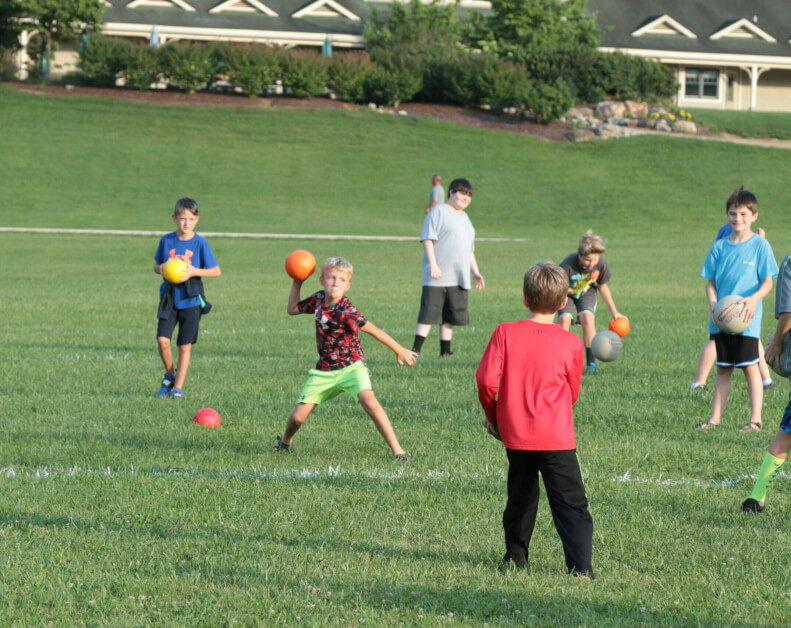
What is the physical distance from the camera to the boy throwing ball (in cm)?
690

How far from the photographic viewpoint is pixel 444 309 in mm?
12266

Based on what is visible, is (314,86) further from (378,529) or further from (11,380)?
(378,529)

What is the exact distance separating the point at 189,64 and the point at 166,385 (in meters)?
45.5

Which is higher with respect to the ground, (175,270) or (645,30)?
(645,30)

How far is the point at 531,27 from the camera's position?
58625 mm

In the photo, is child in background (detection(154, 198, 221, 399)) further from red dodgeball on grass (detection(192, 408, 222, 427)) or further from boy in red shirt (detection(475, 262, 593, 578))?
boy in red shirt (detection(475, 262, 593, 578))

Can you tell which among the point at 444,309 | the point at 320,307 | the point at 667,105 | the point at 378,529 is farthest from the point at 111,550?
A: the point at 667,105

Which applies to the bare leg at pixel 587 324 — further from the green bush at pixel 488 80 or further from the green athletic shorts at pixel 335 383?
the green bush at pixel 488 80

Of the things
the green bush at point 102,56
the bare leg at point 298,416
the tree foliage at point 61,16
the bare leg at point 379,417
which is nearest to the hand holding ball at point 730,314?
the bare leg at point 379,417

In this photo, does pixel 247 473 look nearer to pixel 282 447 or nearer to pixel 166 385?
pixel 282 447

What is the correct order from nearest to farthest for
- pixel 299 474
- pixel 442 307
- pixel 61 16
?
pixel 299 474 → pixel 442 307 → pixel 61 16

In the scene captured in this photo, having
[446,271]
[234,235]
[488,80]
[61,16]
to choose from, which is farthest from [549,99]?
[446,271]

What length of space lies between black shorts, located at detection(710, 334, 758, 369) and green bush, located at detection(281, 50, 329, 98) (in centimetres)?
4681

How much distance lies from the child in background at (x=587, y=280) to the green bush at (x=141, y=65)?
147ft
